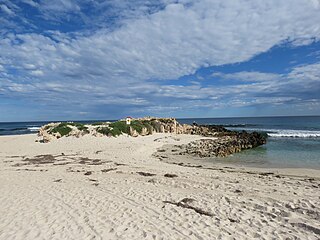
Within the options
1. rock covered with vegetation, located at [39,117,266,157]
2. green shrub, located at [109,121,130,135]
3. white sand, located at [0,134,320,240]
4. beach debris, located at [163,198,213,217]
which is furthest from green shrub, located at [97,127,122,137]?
beach debris, located at [163,198,213,217]

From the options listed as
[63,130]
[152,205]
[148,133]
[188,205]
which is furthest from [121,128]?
[188,205]

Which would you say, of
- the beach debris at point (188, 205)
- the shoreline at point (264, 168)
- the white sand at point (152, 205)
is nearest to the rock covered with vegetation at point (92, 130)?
the shoreline at point (264, 168)

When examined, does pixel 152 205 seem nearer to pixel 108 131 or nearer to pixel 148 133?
pixel 108 131

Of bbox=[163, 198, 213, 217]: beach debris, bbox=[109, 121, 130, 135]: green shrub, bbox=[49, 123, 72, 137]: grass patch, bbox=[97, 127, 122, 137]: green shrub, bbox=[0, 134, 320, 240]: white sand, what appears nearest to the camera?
bbox=[0, 134, 320, 240]: white sand

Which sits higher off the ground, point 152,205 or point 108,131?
point 108,131

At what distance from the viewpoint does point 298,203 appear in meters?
8.18

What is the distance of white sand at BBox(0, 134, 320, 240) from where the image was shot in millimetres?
6524

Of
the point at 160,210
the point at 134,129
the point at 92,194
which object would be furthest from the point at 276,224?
the point at 134,129

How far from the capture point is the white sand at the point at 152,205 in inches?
257

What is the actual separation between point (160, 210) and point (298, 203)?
4.12 m

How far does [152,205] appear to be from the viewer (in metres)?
8.46

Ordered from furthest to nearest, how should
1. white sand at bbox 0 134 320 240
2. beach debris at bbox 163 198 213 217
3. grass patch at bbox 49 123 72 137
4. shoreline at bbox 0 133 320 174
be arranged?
grass patch at bbox 49 123 72 137 < shoreline at bbox 0 133 320 174 < beach debris at bbox 163 198 213 217 < white sand at bbox 0 134 320 240

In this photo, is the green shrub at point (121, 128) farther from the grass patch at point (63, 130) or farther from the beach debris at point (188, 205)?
the beach debris at point (188, 205)

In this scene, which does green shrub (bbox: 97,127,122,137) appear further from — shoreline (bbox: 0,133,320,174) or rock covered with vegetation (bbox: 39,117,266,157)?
shoreline (bbox: 0,133,320,174)
